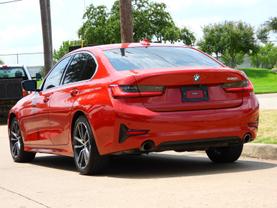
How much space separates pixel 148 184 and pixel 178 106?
100 centimetres

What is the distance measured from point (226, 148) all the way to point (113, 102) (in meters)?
2.07

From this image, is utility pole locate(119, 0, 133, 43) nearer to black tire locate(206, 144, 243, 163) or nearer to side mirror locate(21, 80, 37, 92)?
side mirror locate(21, 80, 37, 92)

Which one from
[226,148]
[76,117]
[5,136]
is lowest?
[5,136]

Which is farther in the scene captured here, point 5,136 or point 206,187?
point 5,136

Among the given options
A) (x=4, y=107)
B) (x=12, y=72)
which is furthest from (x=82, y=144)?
(x=12, y=72)

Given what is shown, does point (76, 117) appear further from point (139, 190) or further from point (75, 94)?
point (139, 190)

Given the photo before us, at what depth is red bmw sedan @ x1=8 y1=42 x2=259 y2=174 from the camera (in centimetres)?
788

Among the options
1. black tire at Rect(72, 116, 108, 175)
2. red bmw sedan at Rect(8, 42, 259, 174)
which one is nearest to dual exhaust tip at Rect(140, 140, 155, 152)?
red bmw sedan at Rect(8, 42, 259, 174)

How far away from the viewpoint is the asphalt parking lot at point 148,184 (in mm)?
6516

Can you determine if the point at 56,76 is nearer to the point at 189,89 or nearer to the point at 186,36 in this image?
the point at 189,89

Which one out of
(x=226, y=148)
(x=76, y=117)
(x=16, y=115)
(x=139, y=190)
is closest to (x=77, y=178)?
(x=76, y=117)

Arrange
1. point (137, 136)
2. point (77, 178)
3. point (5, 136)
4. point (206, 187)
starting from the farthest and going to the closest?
1. point (5, 136)
2. point (77, 178)
3. point (137, 136)
4. point (206, 187)

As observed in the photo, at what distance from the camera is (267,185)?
717 cm

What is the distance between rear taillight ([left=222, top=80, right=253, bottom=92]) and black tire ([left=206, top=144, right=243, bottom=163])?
902 mm
